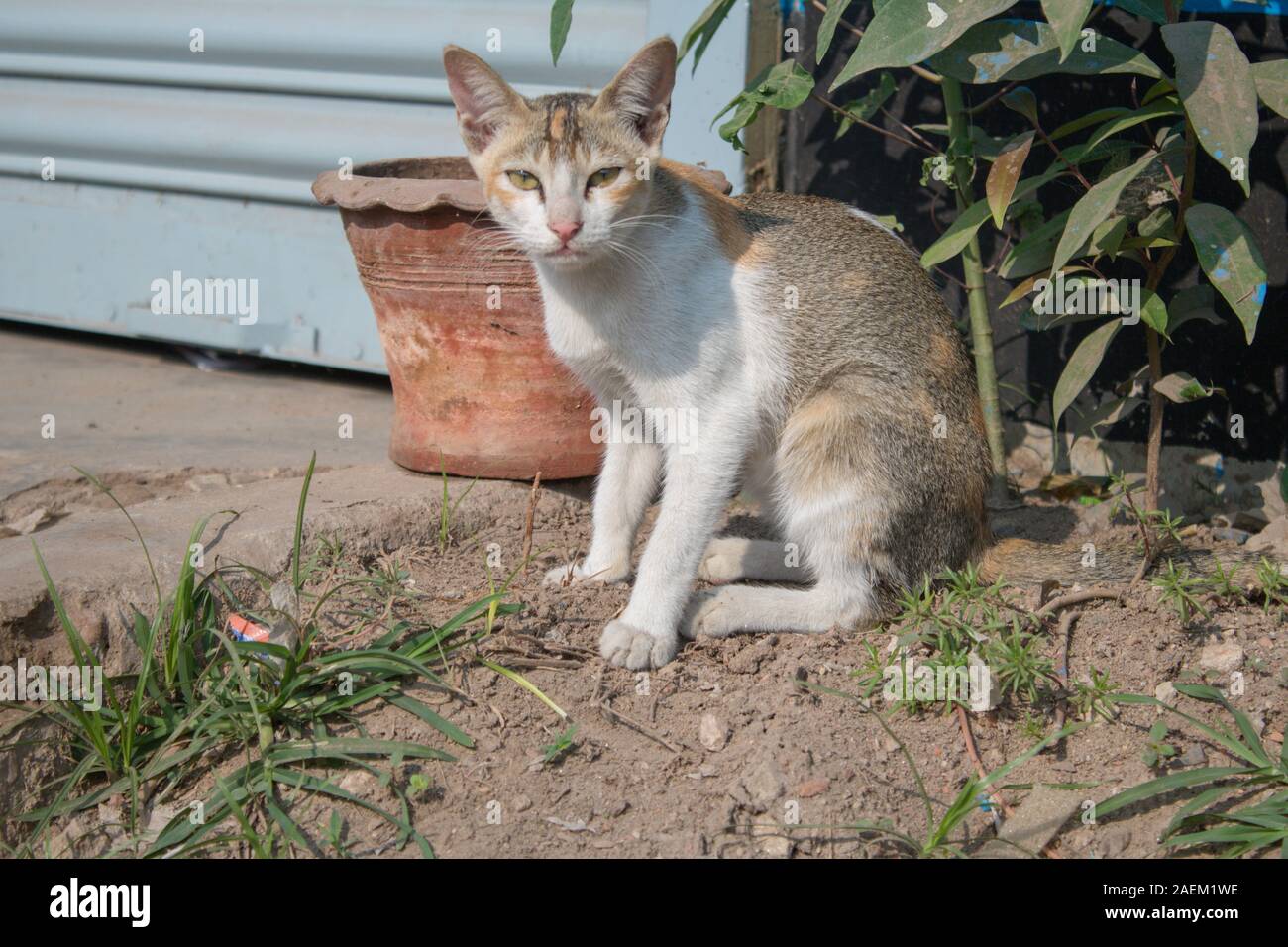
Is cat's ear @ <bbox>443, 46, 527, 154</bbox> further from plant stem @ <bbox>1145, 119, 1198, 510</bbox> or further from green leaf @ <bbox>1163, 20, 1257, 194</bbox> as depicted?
plant stem @ <bbox>1145, 119, 1198, 510</bbox>

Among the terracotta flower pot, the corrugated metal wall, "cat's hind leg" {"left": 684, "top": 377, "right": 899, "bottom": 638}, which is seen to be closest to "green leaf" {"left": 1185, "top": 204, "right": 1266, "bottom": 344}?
"cat's hind leg" {"left": 684, "top": 377, "right": 899, "bottom": 638}

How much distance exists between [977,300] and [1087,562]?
1095 mm

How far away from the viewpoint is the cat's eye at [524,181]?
309 cm

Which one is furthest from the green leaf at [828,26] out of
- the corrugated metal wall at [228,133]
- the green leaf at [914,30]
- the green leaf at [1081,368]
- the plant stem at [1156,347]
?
the corrugated metal wall at [228,133]

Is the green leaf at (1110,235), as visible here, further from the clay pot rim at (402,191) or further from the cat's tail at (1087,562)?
the clay pot rim at (402,191)

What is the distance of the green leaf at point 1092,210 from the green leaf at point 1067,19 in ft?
1.47

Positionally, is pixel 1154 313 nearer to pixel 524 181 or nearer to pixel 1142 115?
pixel 1142 115

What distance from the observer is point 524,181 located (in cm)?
310

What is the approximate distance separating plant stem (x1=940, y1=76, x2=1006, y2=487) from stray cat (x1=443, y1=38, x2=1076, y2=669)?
1.72ft

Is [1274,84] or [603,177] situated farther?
[603,177]

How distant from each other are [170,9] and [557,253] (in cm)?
403

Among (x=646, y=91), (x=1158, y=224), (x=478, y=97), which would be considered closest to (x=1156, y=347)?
(x=1158, y=224)

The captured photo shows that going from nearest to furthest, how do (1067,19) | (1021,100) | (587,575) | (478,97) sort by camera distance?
(1067,19) < (478,97) < (1021,100) < (587,575)

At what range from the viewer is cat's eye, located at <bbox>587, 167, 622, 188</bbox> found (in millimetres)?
3092
